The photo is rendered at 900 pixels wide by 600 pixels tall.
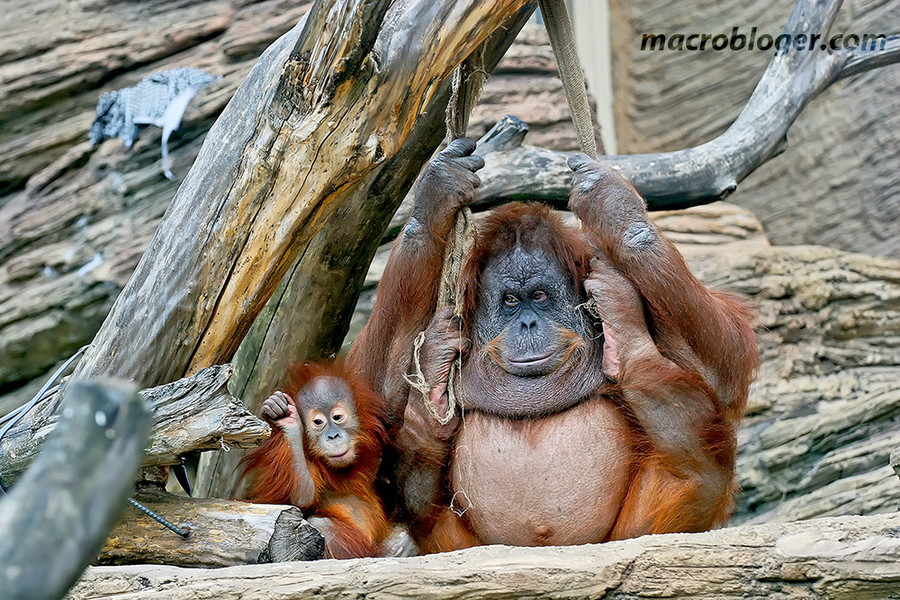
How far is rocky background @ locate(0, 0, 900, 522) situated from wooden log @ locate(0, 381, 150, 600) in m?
4.64

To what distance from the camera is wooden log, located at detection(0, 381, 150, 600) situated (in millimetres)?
982

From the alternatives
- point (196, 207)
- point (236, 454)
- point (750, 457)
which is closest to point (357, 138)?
point (196, 207)

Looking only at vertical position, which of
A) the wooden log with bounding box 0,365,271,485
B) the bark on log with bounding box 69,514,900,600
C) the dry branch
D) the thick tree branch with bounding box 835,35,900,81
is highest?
the thick tree branch with bounding box 835,35,900,81

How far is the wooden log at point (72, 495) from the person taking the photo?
982 mm

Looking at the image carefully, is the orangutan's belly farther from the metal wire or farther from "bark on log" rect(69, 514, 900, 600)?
the metal wire

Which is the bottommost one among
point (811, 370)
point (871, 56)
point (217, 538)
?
point (811, 370)

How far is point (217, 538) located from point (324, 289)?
141 centimetres

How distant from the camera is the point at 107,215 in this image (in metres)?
6.11

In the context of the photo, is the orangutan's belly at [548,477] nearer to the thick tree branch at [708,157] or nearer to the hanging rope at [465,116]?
the hanging rope at [465,116]

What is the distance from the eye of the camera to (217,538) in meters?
3.01

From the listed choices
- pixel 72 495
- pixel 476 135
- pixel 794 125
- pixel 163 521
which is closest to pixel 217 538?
pixel 163 521

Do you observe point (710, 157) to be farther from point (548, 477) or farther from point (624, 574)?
point (624, 574)

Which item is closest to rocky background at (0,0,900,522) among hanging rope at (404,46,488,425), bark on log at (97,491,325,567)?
hanging rope at (404,46,488,425)

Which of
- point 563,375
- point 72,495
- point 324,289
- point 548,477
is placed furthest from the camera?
point 324,289
